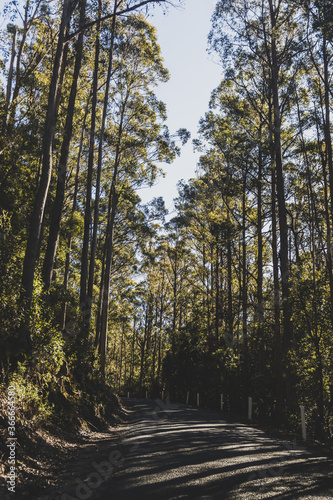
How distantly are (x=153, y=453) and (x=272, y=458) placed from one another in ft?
6.13

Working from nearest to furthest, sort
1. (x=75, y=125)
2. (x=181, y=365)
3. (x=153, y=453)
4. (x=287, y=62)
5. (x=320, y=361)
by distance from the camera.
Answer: (x=153, y=453), (x=320, y=361), (x=287, y=62), (x=75, y=125), (x=181, y=365)

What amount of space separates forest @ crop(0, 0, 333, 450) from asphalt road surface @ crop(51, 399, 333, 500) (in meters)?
1.76

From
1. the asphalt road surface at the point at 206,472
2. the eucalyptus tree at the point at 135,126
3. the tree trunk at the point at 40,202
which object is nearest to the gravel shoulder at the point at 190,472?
the asphalt road surface at the point at 206,472

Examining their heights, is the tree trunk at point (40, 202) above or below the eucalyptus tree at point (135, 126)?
below

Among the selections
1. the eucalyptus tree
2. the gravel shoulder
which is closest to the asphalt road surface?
the gravel shoulder

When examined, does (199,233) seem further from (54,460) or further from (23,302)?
(54,460)

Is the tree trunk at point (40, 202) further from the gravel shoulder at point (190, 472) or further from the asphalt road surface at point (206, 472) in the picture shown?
the asphalt road surface at point (206, 472)

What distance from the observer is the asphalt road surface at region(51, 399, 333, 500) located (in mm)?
4367

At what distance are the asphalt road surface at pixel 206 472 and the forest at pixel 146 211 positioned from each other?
1764 mm

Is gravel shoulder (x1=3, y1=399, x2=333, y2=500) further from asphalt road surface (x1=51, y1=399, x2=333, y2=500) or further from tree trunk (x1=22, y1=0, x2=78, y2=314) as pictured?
tree trunk (x1=22, y1=0, x2=78, y2=314)

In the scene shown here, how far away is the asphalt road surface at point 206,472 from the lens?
4367 mm

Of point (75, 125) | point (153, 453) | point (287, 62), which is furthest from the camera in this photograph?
point (75, 125)

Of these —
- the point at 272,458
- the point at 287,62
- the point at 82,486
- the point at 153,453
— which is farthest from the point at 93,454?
the point at 287,62

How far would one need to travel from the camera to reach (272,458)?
632 centimetres
